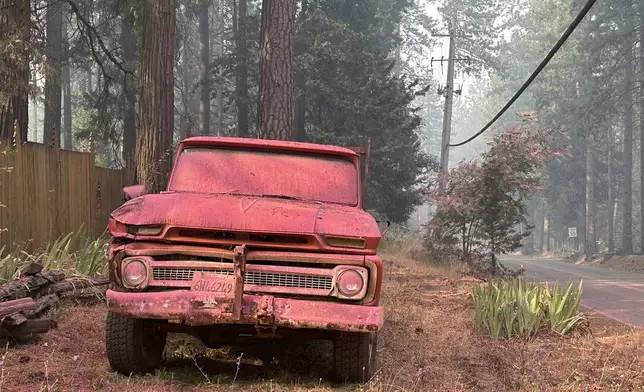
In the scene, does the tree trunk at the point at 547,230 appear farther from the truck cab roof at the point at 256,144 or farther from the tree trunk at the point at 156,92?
the truck cab roof at the point at 256,144

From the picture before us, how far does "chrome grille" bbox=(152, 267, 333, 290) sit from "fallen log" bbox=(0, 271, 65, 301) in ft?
6.51

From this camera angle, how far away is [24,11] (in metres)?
11.7

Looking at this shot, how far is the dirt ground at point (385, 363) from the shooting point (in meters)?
4.70

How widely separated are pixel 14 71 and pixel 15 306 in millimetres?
7100

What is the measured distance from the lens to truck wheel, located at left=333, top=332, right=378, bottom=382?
4812 mm

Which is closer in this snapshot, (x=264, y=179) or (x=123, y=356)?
(x=123, y=356)

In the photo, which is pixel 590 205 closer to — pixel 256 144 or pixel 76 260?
pixel 76 260

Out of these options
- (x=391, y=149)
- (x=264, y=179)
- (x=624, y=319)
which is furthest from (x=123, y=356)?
(x=391, y=149)

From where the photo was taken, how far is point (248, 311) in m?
4.39

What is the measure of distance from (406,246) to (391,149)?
387cm

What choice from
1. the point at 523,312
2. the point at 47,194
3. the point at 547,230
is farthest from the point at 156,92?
the point at 547,230

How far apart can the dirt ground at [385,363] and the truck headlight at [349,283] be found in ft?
2.23

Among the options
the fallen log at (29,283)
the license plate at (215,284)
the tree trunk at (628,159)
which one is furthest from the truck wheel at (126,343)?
the tree trunk at (628,159)

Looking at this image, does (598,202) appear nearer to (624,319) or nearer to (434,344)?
(624,319)
